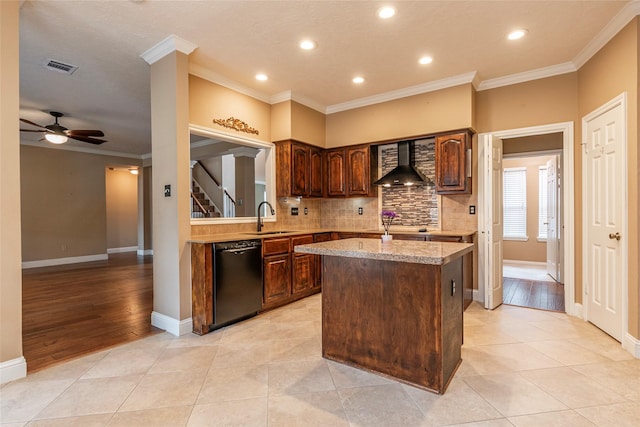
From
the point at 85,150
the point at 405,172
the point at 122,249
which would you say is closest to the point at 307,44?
the point at 405,172

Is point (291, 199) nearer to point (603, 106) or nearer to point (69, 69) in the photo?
point (69, 69)

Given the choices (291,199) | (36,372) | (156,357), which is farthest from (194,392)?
(291,199)

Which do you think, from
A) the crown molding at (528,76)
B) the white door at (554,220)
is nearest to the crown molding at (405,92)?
the crown molding at (528,76)

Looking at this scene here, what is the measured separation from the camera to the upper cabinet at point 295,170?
4.74 m

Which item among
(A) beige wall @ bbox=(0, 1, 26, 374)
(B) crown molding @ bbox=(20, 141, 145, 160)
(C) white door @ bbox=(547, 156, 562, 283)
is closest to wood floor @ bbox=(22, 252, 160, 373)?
(A) beige wall @ bbox=(0, 1, 26, 374)

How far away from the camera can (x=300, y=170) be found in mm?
4898

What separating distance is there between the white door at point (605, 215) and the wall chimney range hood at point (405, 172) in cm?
179

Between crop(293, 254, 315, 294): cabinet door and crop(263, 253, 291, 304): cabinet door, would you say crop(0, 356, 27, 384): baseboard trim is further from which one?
crop(293, 254, 315, 294): cabinet door

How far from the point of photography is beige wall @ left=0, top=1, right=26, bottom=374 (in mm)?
2275

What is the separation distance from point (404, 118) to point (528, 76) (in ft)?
5.02

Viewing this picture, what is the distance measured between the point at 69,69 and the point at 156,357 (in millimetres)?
3456

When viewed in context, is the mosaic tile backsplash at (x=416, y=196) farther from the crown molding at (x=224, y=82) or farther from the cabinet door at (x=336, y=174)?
the crown molding at (x=224, y=82)

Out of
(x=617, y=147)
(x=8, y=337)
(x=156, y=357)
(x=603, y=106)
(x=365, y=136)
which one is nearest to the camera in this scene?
(x=8, y=337)

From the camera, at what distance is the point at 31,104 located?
503 cm
